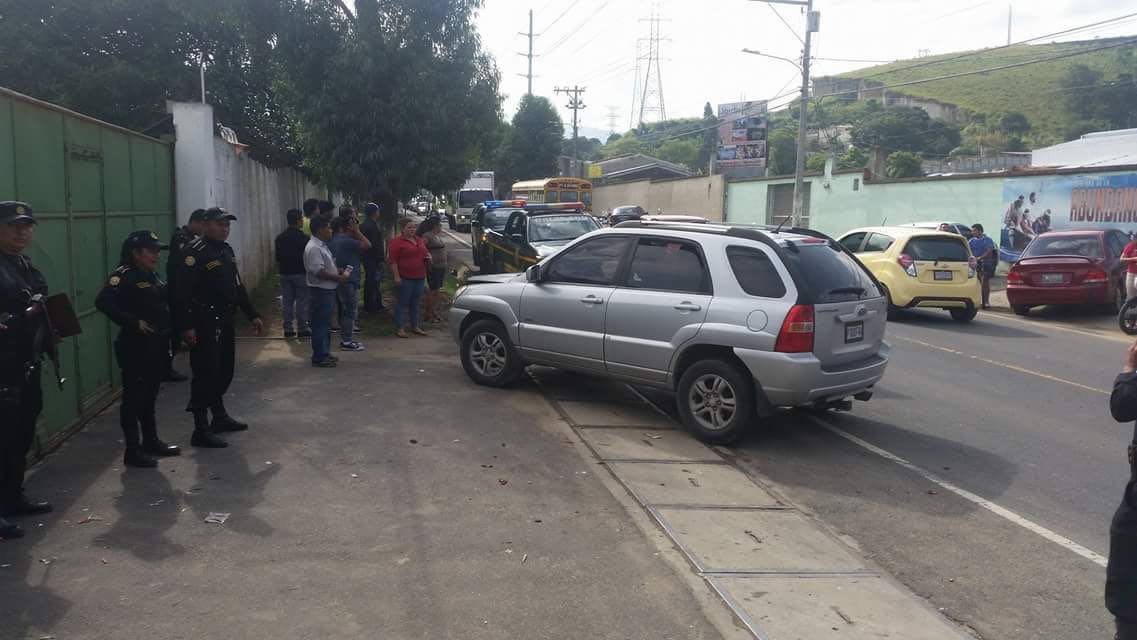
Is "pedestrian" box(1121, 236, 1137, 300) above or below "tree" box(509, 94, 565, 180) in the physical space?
below

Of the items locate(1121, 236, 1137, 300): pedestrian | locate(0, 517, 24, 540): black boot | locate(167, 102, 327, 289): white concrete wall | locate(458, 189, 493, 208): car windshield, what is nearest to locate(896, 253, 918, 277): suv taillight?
locate(1121, 236, 1137, 300): pedestrian

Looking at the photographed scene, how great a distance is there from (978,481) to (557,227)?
1128 centimetres

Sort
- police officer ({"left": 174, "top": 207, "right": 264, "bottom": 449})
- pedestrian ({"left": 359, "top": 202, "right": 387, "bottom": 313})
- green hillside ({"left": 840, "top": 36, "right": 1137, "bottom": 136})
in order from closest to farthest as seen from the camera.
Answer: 1. police officer ({"left": 174, "top": 207, "right": 264, "bottom": 449})
2. pedestrian ({"left": 359, "top": 202, "right": 387, "bottom": 313})
3. green hillside ({"left": 840, "top": 36, "right": 1137, "bottom": 136})

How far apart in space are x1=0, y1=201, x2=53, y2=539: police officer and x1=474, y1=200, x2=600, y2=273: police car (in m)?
11.0

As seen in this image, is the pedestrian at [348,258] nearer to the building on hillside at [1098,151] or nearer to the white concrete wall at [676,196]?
the building on hillside at [1098,151]

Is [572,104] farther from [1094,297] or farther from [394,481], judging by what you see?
[394,481]

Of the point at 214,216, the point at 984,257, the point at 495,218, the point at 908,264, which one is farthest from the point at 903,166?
the point at 214,216

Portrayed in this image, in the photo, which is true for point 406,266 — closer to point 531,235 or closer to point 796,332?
point 531,235

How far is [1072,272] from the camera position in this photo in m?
16.8

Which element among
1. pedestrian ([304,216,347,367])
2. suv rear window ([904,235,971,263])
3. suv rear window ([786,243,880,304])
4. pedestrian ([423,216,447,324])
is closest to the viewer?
suv rear window ([786,243,880,304])

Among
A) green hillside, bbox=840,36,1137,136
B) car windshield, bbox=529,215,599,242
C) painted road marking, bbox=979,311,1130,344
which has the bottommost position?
painted road marking, bbox=979,311,1130,344

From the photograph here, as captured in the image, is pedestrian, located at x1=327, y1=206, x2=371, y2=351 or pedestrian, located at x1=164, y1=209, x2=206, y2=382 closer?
pedestrian, located at x1=164, y1=209, x2=206, y2=382

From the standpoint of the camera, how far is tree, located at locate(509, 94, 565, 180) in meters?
74.6

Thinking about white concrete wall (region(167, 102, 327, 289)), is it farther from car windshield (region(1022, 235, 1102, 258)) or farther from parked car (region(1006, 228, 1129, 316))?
car windshield (region(1022, 235, 1102, 258))
